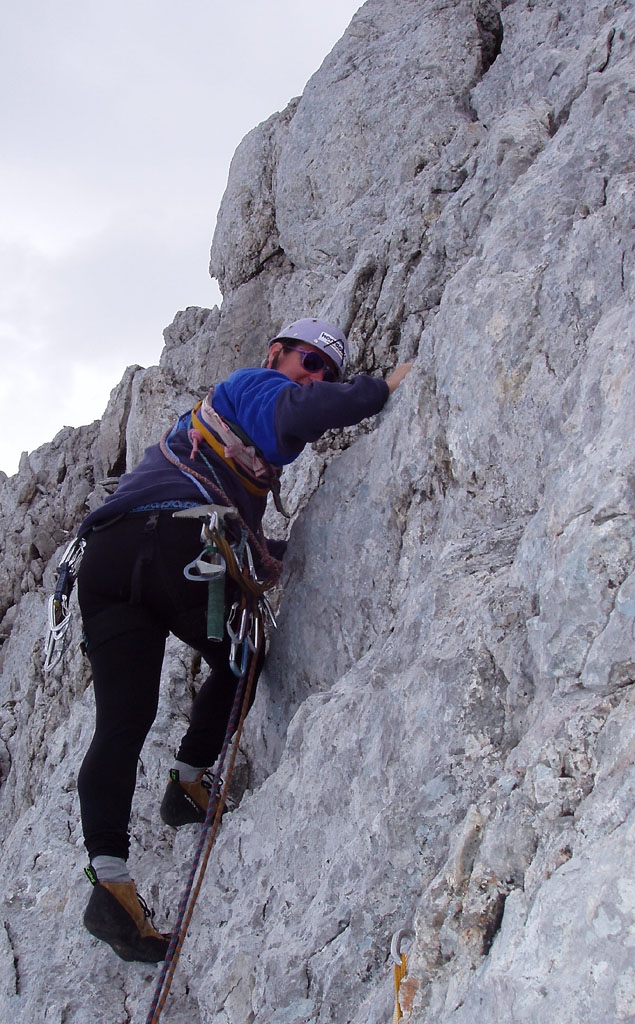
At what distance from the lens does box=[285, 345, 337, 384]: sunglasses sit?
17.2ft

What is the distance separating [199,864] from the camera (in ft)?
14.0

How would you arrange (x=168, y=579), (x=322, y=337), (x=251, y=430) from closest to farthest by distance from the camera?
(x=168, y=579)
(x=251, y=430)
(x=322, y=337)

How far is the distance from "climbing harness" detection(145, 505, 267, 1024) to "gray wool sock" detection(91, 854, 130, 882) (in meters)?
0.32

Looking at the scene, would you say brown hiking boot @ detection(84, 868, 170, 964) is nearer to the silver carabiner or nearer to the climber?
the climber

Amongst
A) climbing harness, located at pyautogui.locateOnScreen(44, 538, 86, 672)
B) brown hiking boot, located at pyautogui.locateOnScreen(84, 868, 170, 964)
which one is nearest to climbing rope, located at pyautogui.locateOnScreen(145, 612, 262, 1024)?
brown hiking boot, located at pyautogui.locateOnScreen(84, 868, 170, 964)

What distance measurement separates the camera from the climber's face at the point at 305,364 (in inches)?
207

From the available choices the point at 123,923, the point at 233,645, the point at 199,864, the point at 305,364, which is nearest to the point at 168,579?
the point at 233,645

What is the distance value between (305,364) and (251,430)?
75cm

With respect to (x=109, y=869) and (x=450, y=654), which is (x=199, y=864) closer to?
(x=109, y=869)

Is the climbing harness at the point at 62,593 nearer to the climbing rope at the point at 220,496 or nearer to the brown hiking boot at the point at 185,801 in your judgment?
the climbing rope at the point at 220,496

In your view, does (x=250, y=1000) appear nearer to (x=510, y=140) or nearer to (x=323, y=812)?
(x=323, y=812)

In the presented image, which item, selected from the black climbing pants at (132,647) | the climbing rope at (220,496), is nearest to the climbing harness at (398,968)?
the black climbing pants at (132,647)

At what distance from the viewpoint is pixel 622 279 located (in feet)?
12.2

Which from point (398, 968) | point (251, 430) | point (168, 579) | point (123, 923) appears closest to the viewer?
point (398, 968)
